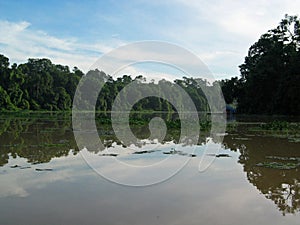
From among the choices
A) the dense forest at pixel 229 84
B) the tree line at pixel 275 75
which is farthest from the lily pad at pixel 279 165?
the tree line at pixel 275 75

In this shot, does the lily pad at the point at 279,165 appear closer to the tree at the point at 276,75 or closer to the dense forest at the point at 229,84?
the dense forest at the point at 229,84

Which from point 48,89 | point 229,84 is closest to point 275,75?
point 229,84

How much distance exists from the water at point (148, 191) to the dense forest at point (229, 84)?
17.5 m

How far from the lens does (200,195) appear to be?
4.87 metres

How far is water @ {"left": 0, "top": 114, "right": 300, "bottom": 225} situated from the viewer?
12.9 feet

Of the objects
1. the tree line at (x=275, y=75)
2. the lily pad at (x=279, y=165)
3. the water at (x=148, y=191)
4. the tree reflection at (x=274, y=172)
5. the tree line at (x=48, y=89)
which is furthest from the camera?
the tree line at (x=48, y=89)

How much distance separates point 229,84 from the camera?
124 feet

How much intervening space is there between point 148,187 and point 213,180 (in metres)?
1.21

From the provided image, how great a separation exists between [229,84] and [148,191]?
34.2 m

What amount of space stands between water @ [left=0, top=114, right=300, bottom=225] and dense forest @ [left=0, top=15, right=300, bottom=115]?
1749 cm

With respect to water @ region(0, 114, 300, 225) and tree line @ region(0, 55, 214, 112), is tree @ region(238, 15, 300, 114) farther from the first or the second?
water @ region(0, 114, 300, 225)

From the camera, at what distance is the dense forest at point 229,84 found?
30.2 metres

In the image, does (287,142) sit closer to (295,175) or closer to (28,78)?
(295,175)

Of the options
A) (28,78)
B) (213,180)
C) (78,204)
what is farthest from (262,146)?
(28,78)
